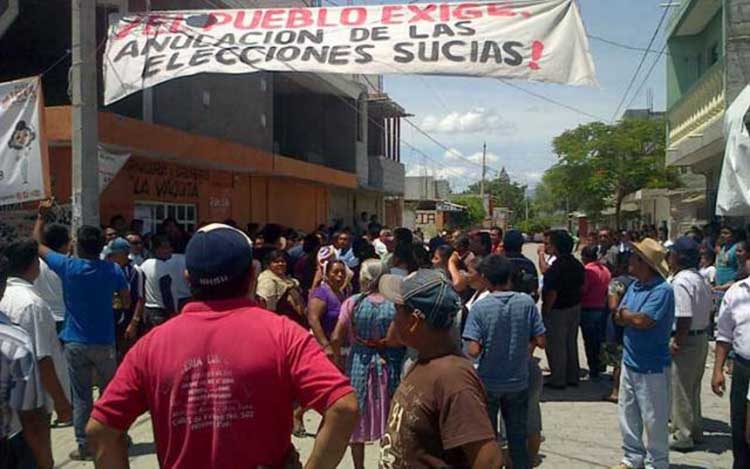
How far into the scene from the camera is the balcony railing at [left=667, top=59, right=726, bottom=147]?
14766 millimetres

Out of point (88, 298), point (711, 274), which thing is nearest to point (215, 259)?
point (88, 298)

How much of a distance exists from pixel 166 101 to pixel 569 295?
9383 mm

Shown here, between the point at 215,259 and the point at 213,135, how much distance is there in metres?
14.7

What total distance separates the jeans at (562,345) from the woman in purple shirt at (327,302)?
11.3ft

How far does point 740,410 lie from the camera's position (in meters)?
4.97

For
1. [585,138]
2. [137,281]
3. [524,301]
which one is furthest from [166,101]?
[585,138]

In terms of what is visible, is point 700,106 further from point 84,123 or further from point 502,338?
point 502,338

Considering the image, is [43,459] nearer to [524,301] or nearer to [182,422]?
[182,422]

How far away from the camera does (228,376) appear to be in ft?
7.70

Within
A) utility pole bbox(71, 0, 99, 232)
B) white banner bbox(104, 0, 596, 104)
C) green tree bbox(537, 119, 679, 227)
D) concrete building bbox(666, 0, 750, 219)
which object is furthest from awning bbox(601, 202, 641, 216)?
utility pole bbox(71, 0, 99, 232)

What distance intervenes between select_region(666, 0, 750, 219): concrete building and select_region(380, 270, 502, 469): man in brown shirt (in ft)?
38.0

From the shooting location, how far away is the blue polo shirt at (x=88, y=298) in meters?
5.95

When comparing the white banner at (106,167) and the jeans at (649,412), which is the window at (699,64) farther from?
the jeans at (649,412)

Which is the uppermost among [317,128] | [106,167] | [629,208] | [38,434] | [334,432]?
[317,128]
